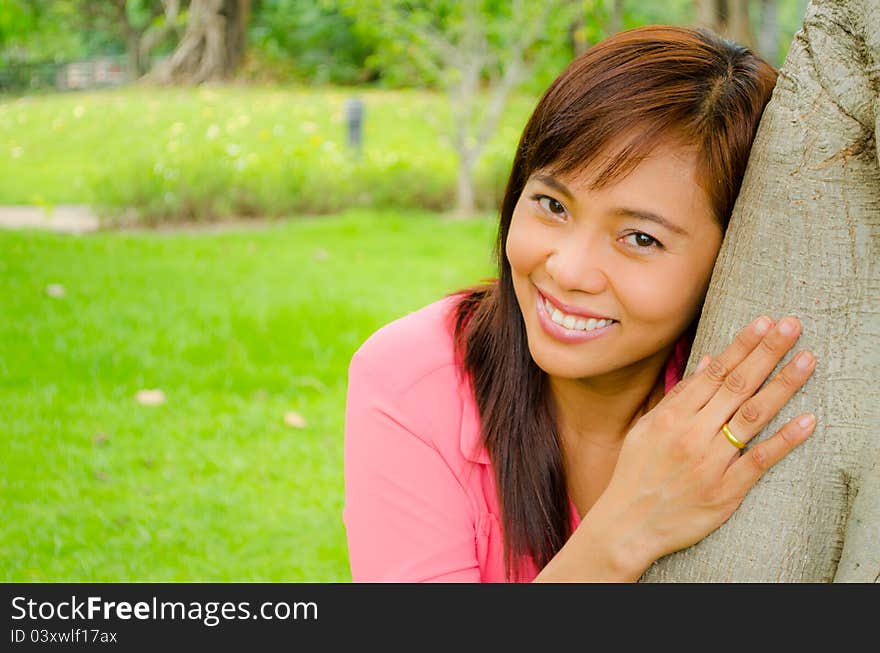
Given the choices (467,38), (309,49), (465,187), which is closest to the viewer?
(467,38)

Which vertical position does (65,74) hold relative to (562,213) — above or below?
below

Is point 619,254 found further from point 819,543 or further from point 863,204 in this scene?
point 819,543

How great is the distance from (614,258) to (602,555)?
0.46m

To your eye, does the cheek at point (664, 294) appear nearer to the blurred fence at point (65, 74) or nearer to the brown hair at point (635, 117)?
the brown hair at point (635, 117)

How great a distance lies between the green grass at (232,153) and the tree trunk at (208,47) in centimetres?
184

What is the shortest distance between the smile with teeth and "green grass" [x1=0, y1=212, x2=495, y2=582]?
1.91 metres

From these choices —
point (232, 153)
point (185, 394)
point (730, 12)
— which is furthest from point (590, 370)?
point (730, 12)

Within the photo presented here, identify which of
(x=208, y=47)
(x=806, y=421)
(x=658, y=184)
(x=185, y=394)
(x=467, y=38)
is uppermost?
(x=658, y=184)

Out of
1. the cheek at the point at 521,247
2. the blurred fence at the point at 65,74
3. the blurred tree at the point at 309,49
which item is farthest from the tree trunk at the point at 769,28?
the blurred fence at the point at 65,74

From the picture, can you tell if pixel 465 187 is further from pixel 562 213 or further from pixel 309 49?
pixel 309 49

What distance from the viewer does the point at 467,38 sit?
8891 mm

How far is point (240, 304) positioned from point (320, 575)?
2721 mm

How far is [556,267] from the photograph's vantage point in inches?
67.2

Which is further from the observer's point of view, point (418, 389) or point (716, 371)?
point (418, 389)
